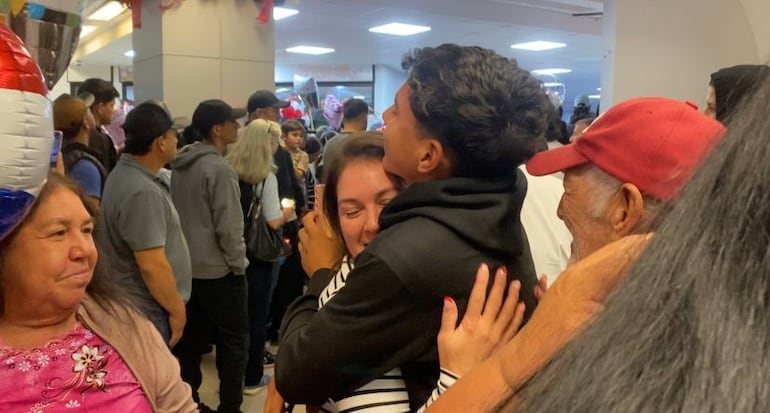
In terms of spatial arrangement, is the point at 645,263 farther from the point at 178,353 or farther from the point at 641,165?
the point at 178,353

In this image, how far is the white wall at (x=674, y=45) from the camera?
334 centimetres

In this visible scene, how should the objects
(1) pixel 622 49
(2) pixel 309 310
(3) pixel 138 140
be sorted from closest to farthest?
(2) pixel 309 310 → (3) pixel 138 140 → (1) pixel 622 49

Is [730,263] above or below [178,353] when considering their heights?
above

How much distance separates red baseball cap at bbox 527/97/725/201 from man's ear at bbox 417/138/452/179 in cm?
20

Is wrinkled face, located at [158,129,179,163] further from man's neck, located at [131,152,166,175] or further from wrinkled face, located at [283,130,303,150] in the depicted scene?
wrinkled face, located at [283,130,303,150]

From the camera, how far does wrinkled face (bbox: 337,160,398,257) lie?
3.72 feet

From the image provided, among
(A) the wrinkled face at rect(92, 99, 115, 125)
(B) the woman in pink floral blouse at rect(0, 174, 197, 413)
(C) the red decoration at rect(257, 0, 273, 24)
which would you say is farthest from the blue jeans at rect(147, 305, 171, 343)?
(C) the red decoration at rect(257, 0, 273, 24)

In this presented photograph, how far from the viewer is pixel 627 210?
0.85 m

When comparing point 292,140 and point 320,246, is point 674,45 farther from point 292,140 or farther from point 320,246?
point 320,246

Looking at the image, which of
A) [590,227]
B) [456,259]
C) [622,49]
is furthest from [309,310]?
[622,49]

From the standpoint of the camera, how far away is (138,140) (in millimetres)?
2553

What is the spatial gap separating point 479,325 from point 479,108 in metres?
0.31

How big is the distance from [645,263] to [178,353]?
9.65 feet

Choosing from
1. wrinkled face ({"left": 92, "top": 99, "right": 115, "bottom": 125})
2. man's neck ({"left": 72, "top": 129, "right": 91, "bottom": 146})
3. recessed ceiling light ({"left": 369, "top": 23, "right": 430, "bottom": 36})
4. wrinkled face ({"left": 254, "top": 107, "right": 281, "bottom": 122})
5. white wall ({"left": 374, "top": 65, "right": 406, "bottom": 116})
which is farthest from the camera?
white wall ({"left": 374, "top": 65, "right": 406, "bottom": 116})
